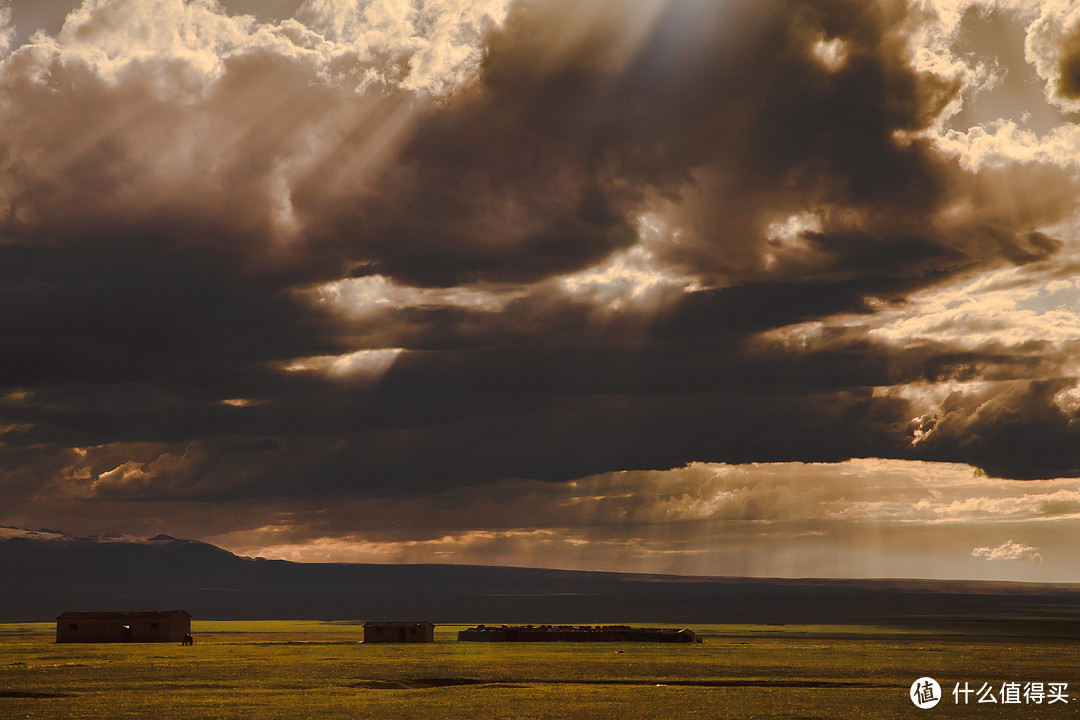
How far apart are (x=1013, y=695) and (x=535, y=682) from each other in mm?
31505

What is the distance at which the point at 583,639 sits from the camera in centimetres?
14400

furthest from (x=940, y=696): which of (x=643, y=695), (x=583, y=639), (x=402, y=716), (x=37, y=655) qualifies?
(x=37, y=655)

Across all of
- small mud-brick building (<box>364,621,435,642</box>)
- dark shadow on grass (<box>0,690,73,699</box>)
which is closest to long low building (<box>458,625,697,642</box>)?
small mud-brick building (<box>364,621,435,642</box>)

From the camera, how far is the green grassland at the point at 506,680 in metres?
63.3

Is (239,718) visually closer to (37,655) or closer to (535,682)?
(535,682)

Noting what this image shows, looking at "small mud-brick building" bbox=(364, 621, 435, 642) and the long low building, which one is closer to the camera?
the long low building

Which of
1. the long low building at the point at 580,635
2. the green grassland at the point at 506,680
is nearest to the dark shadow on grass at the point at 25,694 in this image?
the green grassland at the point at 506,680

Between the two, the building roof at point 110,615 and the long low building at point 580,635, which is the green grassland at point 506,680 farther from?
the long low building at point 580,635

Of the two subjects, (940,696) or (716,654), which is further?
(716,654)

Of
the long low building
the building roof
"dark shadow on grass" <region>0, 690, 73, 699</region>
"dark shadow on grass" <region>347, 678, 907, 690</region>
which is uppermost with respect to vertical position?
the building roof

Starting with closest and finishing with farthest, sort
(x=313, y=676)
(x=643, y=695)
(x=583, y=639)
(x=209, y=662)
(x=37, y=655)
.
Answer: (x=643, y=695)
(x=313, y=676)
(x=209, y=662)
(x=37, y=655)
(x=583, y=639)

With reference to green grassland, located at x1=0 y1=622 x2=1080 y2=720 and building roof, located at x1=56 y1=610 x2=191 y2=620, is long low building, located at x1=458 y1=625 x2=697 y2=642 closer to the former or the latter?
green grassland, located at x1=0 y1=622 x2=1080 y2=720

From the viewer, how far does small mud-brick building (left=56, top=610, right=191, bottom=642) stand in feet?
451

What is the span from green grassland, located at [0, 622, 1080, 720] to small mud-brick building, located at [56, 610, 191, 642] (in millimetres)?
4173
